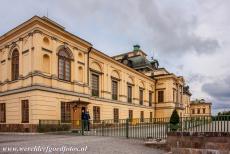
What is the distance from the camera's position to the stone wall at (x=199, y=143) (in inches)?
377

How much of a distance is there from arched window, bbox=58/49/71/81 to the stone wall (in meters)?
14.7

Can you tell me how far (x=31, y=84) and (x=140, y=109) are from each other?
23873 mm

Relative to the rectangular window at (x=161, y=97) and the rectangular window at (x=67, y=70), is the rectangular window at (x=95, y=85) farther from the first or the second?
the rectangular window at (x=161, y=97)

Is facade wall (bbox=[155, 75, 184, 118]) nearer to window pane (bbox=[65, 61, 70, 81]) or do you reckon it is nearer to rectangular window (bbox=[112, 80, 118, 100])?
rectangular window (bbox=[112, 80, 118, 100])

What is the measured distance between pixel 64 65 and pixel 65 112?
4.45 metres

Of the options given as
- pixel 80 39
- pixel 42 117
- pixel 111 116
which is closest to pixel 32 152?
pixel 42 117

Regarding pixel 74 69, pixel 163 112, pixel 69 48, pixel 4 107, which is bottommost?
pixel 163 112

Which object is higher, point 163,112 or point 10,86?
point 10,86

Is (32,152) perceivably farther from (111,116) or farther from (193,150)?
(111,116)

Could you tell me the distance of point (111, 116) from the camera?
31.5 meters

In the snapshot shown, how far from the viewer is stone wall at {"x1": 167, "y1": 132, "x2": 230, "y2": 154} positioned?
957 centimetres

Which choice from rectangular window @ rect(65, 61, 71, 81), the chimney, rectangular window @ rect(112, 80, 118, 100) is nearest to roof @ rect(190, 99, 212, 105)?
the chimney

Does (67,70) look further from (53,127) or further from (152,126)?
(152,126)

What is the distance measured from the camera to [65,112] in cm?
2289
